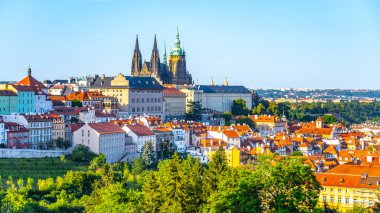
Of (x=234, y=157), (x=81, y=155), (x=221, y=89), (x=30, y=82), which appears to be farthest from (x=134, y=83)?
(x=81, y=155)

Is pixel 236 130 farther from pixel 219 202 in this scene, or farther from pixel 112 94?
pixel 219 202

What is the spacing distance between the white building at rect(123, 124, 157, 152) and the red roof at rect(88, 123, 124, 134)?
1.53m

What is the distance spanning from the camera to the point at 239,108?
5418 inches

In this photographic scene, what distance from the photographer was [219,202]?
31.8 m

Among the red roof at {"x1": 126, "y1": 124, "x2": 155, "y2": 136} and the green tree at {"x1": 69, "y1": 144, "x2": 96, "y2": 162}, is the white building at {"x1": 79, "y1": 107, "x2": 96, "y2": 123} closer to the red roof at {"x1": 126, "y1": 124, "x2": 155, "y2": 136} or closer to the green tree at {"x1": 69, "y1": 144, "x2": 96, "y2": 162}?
the red roof at {"x1": 126, "y1": 124, "x2": 155, "y2": 136}

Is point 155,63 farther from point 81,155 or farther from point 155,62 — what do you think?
point 81,155

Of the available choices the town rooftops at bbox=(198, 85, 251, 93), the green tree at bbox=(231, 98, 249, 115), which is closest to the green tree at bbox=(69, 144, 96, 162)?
the green tree at bbox=(231, 98, 249, 115)

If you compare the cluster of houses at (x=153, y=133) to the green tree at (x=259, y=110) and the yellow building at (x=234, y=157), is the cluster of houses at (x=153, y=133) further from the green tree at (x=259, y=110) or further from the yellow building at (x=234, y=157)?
the green tree at (x=259, y=110)

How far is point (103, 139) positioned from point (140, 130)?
939 cm

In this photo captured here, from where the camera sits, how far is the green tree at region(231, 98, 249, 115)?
137 meters

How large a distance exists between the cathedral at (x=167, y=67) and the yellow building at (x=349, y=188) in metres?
93.4

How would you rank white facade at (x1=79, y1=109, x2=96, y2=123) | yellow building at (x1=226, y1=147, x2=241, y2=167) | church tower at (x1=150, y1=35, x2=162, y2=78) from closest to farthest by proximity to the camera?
→ 1. yellow building at (x1=226, y1=147, x2=241, y2=167)
2. white facade at (x1=79, y1=109, x2=96, y2=123)
3. church tower at (x1=150, y1=35, x2=162, y2=78)

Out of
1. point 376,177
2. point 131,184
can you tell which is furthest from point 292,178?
point 131,184

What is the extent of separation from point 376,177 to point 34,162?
3151 cm
